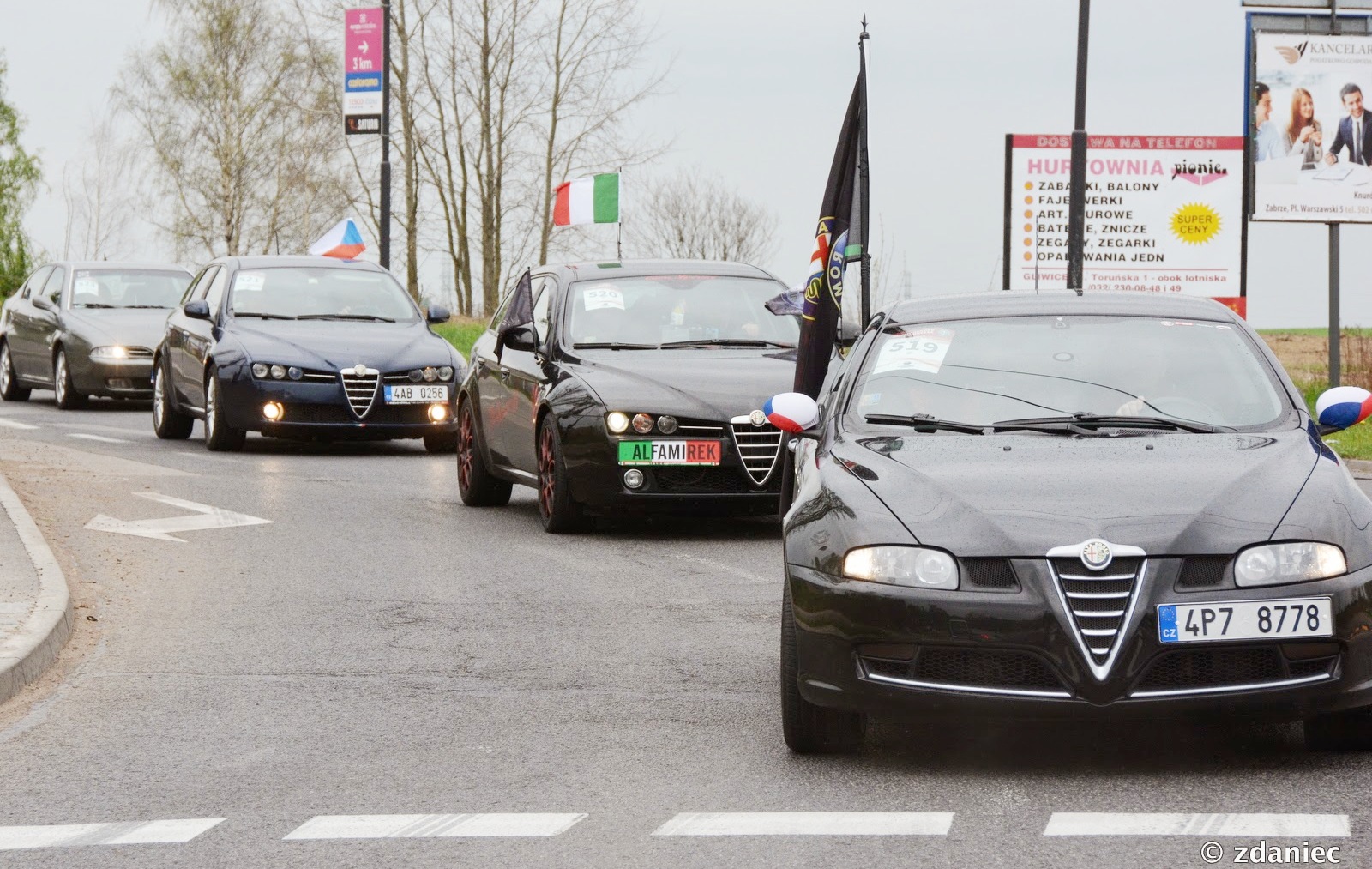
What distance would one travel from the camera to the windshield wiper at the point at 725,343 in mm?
12906

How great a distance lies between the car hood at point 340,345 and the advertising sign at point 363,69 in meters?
14.4

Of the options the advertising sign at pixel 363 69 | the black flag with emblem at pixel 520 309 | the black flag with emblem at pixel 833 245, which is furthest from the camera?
the advertising sign at pixel 363 69

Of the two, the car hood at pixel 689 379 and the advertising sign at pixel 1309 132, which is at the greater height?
the advertising sign at pixel 1309 132

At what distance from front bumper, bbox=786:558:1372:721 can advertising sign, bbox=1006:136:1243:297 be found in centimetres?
2405

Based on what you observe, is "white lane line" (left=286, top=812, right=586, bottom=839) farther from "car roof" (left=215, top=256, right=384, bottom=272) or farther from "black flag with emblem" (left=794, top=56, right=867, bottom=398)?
"car roof" (left=215, top=256, right=384, bottom=272)

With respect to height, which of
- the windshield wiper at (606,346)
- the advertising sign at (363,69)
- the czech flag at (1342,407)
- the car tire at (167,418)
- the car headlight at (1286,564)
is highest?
the advertising sign at (363,69)

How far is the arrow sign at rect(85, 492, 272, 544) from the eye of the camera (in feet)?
40.8

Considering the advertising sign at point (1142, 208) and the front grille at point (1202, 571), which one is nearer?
the front grille at point (1202, 571)

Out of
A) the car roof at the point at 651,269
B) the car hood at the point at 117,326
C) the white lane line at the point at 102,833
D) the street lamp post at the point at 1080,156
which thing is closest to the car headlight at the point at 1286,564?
the white lane line at the point at 102,833

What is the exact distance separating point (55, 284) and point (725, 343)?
47.7 feet

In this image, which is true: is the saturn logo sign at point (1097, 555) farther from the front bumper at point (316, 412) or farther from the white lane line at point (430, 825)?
the front bumper at point (316, 412)

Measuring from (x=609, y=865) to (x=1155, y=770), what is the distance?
1.80 meters

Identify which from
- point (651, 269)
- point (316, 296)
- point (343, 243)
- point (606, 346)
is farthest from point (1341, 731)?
point (343, 243)

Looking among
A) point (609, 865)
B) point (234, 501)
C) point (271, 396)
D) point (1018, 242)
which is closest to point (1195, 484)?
point (609, 865)
